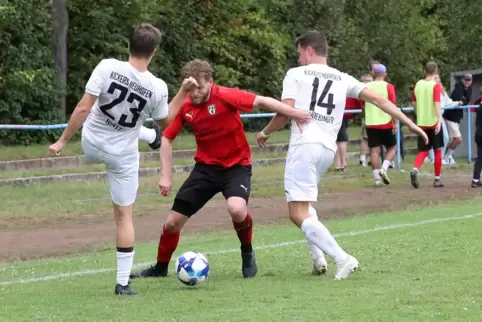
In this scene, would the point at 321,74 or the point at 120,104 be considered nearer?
the point at 120,104

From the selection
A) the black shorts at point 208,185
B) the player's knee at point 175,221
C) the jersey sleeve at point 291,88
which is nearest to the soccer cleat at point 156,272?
the player's knee at point 175,221

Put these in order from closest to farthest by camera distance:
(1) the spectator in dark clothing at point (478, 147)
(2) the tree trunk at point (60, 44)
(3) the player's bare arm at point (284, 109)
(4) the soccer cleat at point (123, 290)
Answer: (4) the soccer cleat at point (123, 290), (3) the player's bare arm at point (284, 109), (1) the spectator in dark clothing at point (478, 147), (2) the tree trunk at point (60, 44)

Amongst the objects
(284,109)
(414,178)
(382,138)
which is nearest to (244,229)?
(284,109)

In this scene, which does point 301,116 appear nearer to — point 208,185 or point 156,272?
point 208,185

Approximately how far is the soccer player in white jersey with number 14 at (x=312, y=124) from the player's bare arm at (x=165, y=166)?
34.4 inches

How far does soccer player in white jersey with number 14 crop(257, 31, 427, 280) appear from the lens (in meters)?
8.84

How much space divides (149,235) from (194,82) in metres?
5.13

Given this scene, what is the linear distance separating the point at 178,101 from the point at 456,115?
54.6 ft

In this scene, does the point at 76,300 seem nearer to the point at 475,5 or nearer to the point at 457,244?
the point at 457,244

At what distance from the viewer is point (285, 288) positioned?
27.5ft

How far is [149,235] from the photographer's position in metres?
13.5

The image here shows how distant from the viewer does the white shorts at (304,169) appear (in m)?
8.84

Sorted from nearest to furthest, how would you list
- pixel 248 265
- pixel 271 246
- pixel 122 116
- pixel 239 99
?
pixel 122 116 → pixel 239 99 → pixel 248 265 → pixel 271 246

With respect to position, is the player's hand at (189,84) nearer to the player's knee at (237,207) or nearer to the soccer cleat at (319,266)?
the player's knee at (237,207)
